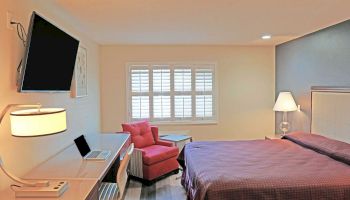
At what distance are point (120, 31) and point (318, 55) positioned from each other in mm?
3003

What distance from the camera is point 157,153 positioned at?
175 inches

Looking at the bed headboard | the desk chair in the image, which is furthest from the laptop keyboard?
the bed headboard

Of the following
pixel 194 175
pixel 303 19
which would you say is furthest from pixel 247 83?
pixel 194 175

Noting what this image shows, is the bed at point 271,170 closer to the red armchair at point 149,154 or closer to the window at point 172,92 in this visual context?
the red armchair at point 149,154

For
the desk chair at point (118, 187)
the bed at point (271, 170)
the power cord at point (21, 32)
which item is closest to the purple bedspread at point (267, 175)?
→ the bed at point (271, 170)

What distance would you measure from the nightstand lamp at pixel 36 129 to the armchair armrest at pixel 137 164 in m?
2.42

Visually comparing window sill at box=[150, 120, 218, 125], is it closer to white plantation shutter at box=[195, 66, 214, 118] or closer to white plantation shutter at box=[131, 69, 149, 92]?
white plantation shutter at box=[195, 66, 214, 118]

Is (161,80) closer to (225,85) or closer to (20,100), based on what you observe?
(225,85)

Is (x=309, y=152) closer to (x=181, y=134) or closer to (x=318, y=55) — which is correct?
(x=318, y=55)

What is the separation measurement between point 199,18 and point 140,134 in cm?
220

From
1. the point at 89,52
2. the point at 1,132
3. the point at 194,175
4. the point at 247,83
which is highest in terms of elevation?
the point at 89,52

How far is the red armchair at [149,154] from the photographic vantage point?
4.35 meters

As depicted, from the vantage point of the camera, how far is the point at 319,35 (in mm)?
4434

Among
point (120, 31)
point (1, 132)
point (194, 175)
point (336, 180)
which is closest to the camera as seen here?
point (1, 132)
